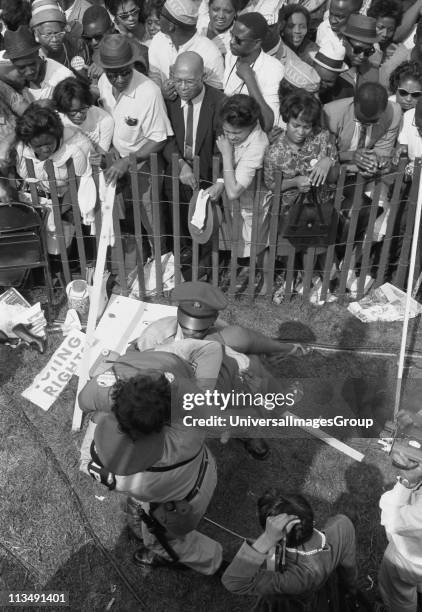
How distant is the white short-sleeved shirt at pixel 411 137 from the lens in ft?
20.3

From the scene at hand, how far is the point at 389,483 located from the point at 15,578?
2.74 metres

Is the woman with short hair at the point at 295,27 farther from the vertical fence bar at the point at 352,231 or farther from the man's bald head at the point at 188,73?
the vertical fence bar at the point at 352,231

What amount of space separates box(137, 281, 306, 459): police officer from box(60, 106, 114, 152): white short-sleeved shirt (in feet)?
7.15

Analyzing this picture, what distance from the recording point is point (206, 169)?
20.7 feet

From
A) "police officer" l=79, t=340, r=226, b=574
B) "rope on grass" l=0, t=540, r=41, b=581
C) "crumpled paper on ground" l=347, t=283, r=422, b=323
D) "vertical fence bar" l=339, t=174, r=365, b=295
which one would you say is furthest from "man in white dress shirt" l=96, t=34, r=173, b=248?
"rope on grass" l=0, t=540, r=41, b=581

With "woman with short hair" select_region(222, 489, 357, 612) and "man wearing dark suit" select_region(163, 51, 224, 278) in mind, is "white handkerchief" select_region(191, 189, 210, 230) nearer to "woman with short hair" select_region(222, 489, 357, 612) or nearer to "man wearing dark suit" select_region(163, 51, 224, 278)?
"man wearing dark suit" select_region(163, 51, 224, 278)

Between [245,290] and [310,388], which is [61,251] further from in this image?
[310,388]

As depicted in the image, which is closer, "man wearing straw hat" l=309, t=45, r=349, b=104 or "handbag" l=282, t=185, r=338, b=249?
"handbag" l=282, t=185, r=338, b=249

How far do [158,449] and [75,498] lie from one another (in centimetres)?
161

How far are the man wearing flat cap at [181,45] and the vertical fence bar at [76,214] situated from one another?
57.6 inches

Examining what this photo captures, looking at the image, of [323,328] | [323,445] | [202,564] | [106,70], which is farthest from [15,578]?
[106,70]

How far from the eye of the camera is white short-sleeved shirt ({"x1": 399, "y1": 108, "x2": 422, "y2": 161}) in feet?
20.3

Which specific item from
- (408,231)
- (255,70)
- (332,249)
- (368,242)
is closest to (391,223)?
(408,231)

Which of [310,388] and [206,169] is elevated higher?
[206,169]
